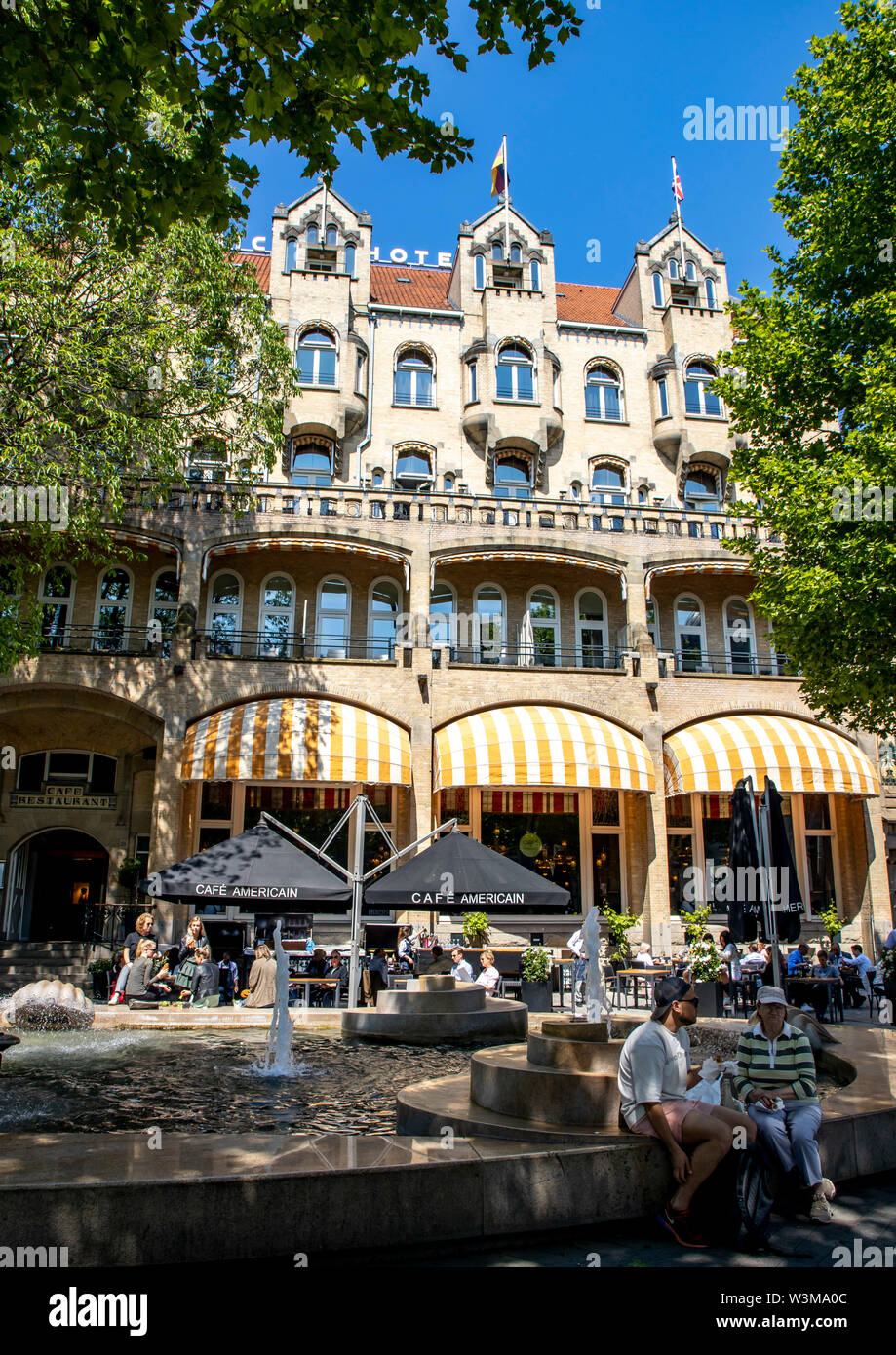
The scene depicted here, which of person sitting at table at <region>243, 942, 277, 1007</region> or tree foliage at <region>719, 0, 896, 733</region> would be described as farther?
tree foliage at <region>719, 0, 896, 733</region>

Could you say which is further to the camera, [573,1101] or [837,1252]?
[573,1101]

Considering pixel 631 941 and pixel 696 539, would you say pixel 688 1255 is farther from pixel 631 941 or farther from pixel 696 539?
pixel 696 539

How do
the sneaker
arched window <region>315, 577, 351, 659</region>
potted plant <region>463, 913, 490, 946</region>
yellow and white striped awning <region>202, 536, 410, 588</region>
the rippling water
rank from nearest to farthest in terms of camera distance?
1. the sneaker
2. the rippling water
3. potted plant <region>463, 913, 490, 946</region>
4. yellow and white striped awning <region>202, 536, 410, 588</region>
5. arched window <region>315, 577, 351, 659</region>

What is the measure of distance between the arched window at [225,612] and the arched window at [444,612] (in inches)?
228

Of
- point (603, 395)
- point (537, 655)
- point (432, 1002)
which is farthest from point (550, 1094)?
point (603, 395)

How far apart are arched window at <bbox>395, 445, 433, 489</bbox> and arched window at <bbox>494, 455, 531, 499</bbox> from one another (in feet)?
7.68

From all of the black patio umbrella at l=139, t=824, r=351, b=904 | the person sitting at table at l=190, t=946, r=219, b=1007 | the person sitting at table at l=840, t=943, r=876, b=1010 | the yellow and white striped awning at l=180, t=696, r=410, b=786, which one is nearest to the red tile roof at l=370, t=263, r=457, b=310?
the yellow and white striped awning at l=180, t=696, r=410, b=786

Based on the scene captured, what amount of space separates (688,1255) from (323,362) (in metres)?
29.7

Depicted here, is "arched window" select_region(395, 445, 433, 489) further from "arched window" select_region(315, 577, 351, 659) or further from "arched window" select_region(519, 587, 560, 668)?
"arched window" select_region(519, 587, 560, 668)

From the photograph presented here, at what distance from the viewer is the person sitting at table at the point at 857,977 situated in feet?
63.2

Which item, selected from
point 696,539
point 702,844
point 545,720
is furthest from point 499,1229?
point 696,539

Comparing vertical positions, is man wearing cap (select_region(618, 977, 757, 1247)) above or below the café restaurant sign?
below

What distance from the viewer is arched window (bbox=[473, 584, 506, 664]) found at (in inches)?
1088
